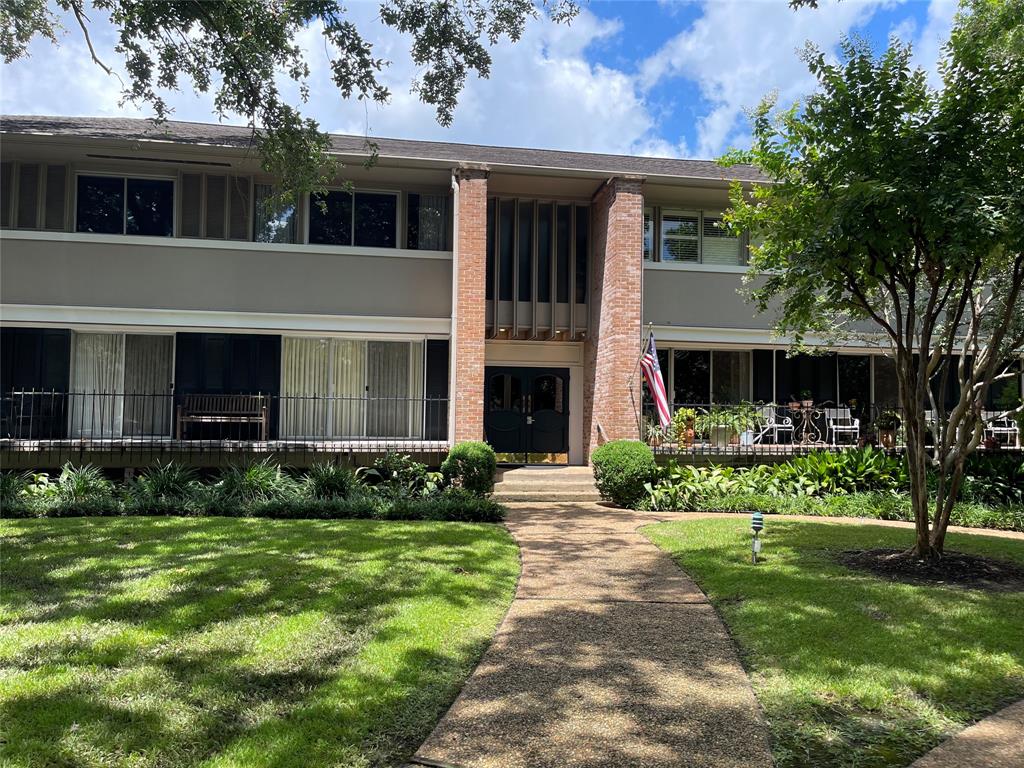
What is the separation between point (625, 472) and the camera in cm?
1238

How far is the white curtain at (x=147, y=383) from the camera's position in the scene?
14312 millimetres

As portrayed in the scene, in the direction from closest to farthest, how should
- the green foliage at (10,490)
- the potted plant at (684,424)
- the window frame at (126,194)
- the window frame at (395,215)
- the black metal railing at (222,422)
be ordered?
1. the green foliage at (10,490)
2. the black metal railing at (222,422)
3. the window frame at (126,194)
4. the potted plant at (684,424)
5. the window frame at (395,215)

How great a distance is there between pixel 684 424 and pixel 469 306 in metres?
5.09

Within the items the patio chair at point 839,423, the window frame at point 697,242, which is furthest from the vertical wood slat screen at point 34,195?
the patio chair at point 839,423

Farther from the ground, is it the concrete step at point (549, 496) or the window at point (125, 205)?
the window at point (125, 205)

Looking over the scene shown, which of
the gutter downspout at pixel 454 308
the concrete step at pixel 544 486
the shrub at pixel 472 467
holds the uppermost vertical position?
the gutter downspout at pixel 454 308

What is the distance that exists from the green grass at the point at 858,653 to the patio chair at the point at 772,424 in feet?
24.3

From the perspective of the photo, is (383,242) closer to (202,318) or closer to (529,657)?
(202,318)

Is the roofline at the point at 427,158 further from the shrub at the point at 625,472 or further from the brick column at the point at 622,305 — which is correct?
the shrub at the point at 625,472

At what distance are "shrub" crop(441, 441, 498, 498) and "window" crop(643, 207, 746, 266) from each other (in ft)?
21.3

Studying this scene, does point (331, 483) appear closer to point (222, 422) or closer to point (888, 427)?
point (222, 422)

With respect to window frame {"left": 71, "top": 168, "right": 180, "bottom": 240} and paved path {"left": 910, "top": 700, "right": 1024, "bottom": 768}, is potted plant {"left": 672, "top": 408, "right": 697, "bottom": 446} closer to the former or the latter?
paved path {"left": 910, "top": 700, "right": 1024, "bottom": 768}

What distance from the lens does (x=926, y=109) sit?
7.30 m

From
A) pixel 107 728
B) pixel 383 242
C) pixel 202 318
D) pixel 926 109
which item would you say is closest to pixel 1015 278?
pixel 926 109
